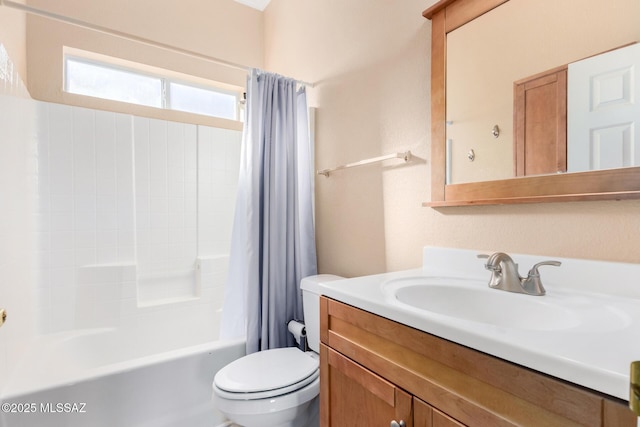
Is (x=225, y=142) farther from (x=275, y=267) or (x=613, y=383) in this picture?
(x=613, y=383)

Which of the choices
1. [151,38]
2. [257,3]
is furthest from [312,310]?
[257,3]

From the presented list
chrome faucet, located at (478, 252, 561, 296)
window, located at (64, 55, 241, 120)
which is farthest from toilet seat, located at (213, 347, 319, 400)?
window, located at (64, 55, 241, 120)

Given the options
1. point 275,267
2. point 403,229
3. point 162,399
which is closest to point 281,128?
point 275,267

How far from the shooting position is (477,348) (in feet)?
1.94

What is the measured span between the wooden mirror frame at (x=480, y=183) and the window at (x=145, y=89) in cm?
198

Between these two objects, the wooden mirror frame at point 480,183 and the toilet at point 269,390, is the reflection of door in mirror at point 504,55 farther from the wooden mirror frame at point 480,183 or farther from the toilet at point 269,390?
the toilet at point 269,390

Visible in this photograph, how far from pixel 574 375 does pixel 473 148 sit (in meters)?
0.87

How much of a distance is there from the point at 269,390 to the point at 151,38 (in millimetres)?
2510

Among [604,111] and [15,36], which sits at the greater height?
[15,36]

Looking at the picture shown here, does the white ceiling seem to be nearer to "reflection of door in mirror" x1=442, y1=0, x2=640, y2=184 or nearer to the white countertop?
"reflection of door in mirror" x1=442, y1=0, x2=640, y2=184

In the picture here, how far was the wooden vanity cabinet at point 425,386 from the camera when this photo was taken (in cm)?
48

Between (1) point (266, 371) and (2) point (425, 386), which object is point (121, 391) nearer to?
(1) point (266, 371)

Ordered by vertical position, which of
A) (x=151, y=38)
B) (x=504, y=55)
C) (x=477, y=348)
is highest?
(x=151, y=38)

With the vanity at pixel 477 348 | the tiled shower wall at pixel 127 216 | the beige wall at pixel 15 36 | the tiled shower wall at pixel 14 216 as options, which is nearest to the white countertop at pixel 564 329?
the vanity at pixel 477 348
